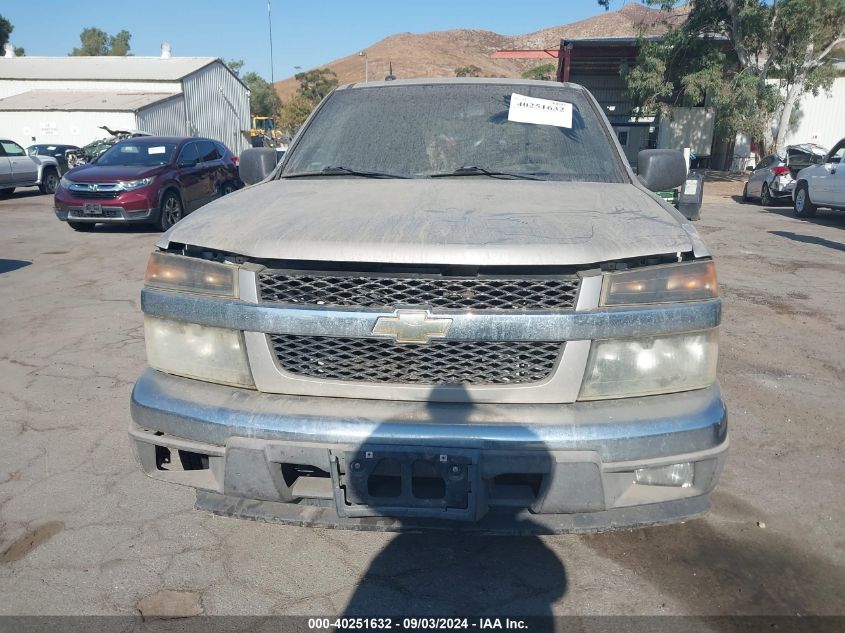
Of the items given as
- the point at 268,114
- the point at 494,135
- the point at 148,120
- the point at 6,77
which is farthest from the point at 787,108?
the point at 268,114

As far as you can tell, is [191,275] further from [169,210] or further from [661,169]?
[169,210]

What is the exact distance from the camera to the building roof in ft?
133

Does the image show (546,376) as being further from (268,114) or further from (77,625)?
(268,114)

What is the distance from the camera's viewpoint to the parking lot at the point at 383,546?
8.03ft

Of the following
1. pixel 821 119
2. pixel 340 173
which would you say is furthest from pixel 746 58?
pixel 340 173

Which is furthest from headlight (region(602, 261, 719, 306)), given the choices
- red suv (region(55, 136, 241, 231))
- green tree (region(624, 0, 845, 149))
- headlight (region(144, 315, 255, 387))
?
green tree (region(624, 0, 845, 149))

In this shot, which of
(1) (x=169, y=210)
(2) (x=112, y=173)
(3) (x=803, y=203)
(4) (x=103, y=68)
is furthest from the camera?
(4) (x=103, y=68)

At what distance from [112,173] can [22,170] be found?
10.1 m

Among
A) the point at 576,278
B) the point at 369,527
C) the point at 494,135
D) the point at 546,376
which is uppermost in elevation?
the point at 494,135

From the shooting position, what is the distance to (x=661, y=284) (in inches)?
88.3

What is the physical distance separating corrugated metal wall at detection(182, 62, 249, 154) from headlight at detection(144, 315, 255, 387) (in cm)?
3878

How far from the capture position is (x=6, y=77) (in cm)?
4272

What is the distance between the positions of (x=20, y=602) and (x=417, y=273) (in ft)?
6.16

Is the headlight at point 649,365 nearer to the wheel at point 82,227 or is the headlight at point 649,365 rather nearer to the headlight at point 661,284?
the headlight at point 661,284
